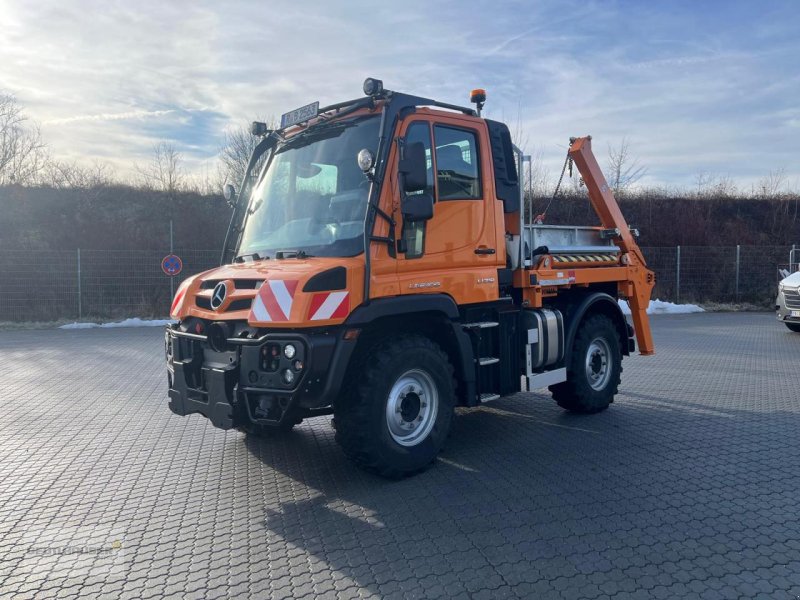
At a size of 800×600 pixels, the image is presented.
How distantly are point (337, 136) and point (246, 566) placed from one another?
11.1 ft

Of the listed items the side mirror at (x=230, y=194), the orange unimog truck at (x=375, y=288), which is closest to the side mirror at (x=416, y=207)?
the orange unimog truck at (x=375, y=288)

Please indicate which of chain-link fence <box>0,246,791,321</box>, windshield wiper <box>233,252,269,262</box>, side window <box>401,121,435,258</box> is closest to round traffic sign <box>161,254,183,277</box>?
chain-link fence <box>0,246,791,321</box>

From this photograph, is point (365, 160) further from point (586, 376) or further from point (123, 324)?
point (123, 324)

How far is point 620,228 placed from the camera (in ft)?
25.0

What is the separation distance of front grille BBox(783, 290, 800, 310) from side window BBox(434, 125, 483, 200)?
11.6 metres

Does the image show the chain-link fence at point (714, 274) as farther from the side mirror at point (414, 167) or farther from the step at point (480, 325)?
the side mirror at point (414, 167)

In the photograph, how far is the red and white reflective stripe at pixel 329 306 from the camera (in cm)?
420

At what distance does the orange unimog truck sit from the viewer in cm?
430

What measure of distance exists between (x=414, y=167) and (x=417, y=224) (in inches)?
19.8

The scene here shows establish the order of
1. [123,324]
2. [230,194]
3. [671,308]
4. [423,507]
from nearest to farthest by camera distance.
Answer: [423,507]
[230,194]
[123,324]
[671,308]

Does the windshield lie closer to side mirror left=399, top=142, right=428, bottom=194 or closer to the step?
side mirror left=399, top=142, right=428, bottom=194

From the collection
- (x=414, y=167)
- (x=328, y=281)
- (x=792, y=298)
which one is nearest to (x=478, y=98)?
(x=414, y=167)

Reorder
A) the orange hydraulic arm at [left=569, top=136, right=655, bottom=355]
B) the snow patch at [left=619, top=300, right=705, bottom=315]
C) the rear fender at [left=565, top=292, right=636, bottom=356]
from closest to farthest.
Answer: the rear fender at [left=565, top=292, right=636, bottom=356] < the orange hydraulic arm at [left=569, top=136, right=655, bottom=355] < the snow patch at [left=619, top=300, right=705, bottom=315]

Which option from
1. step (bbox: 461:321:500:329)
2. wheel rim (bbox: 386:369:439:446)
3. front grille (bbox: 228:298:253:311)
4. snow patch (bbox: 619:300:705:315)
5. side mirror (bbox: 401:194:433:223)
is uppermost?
side mirror (bbox: 401:194:433:223)
